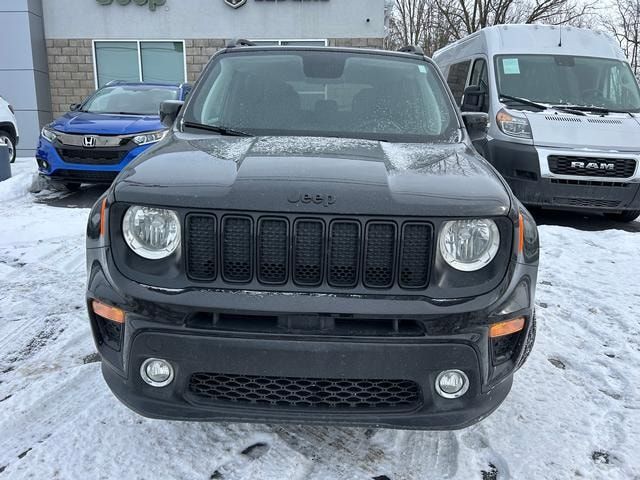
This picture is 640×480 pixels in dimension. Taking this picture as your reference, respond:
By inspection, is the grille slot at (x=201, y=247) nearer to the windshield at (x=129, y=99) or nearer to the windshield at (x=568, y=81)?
the windshield at (x=568, y=81)

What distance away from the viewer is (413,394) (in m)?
1.95

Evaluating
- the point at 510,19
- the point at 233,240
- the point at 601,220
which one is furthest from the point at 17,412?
the point at 510,19

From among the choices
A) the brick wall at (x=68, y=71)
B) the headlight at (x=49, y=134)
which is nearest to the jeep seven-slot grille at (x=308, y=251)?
the headlight at (x=49, y=134)

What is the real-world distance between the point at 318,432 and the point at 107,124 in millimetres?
6420

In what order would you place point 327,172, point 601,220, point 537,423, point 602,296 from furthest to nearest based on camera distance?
point 601,220 < point 602,296 < point 537,423 < point 327,172

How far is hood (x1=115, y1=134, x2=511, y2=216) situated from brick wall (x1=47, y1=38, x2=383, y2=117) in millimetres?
12400

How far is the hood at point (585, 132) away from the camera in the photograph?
6.22 meters

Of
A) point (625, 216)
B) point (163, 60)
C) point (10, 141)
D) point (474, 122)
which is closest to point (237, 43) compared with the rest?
point (474, 122)

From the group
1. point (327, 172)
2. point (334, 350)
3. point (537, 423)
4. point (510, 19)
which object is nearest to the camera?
point (334, 350)

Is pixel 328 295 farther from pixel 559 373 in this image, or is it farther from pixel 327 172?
pixel 559 373

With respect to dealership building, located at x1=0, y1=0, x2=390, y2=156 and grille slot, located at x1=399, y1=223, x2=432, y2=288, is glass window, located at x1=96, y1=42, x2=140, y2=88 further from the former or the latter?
grille slot, located at x1=399, y1=223, x2=432, y2=288

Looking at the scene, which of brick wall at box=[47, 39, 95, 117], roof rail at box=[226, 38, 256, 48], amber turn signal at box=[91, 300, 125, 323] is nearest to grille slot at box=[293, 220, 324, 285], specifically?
amber turn signal at box=[91, 300, 125, 323]

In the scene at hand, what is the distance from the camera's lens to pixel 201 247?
6.30 ft

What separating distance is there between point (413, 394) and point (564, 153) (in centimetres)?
521
